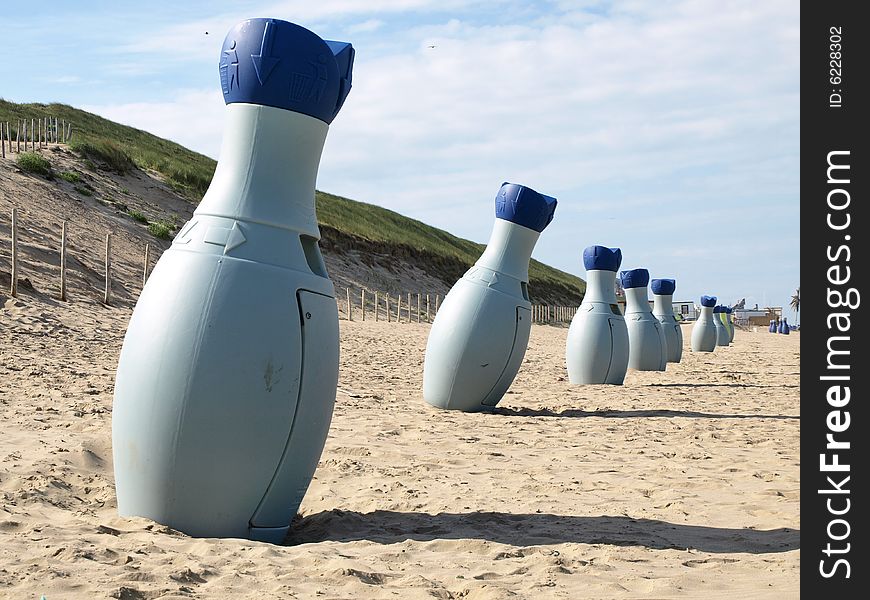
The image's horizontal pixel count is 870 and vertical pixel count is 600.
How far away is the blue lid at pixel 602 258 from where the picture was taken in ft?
41.3

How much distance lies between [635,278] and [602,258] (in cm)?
359

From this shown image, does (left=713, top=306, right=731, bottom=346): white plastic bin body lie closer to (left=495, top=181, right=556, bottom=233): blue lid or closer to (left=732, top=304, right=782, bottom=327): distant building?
(left=495, top=181, right=556, bottom=233): blue lid

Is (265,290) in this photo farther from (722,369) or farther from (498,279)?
(722,369)

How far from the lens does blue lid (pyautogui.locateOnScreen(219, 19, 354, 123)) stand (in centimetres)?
459

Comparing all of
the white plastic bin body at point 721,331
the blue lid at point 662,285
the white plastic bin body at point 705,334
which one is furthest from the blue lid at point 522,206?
the white plastic bin body at point 721,331

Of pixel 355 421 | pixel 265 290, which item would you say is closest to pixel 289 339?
pixel 265 290

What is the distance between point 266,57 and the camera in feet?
15.0

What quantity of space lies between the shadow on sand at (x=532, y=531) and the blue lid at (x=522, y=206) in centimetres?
482

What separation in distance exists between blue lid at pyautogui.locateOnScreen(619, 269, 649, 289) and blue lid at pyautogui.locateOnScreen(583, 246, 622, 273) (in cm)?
321

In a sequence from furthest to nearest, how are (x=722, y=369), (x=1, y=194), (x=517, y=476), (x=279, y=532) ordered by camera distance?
(x=1, y=194) → (x=722, y=369) → (x=517, y=476) → (x=279, y=532)

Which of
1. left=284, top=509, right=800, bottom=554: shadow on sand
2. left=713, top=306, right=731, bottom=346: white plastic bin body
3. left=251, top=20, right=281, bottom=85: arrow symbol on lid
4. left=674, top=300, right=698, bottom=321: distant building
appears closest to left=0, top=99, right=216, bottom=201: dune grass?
left=713, top=306, right=731, bottom=346: white plastic bin body

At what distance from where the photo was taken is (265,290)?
4344 millimetres

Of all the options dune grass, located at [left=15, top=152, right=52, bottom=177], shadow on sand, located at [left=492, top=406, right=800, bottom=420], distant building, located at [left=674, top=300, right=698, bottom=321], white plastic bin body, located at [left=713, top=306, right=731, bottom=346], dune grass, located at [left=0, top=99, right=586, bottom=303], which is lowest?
shadow on sand, located at [left=492, top=406, right=800, bottom=420]

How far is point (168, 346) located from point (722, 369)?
1573 cm
